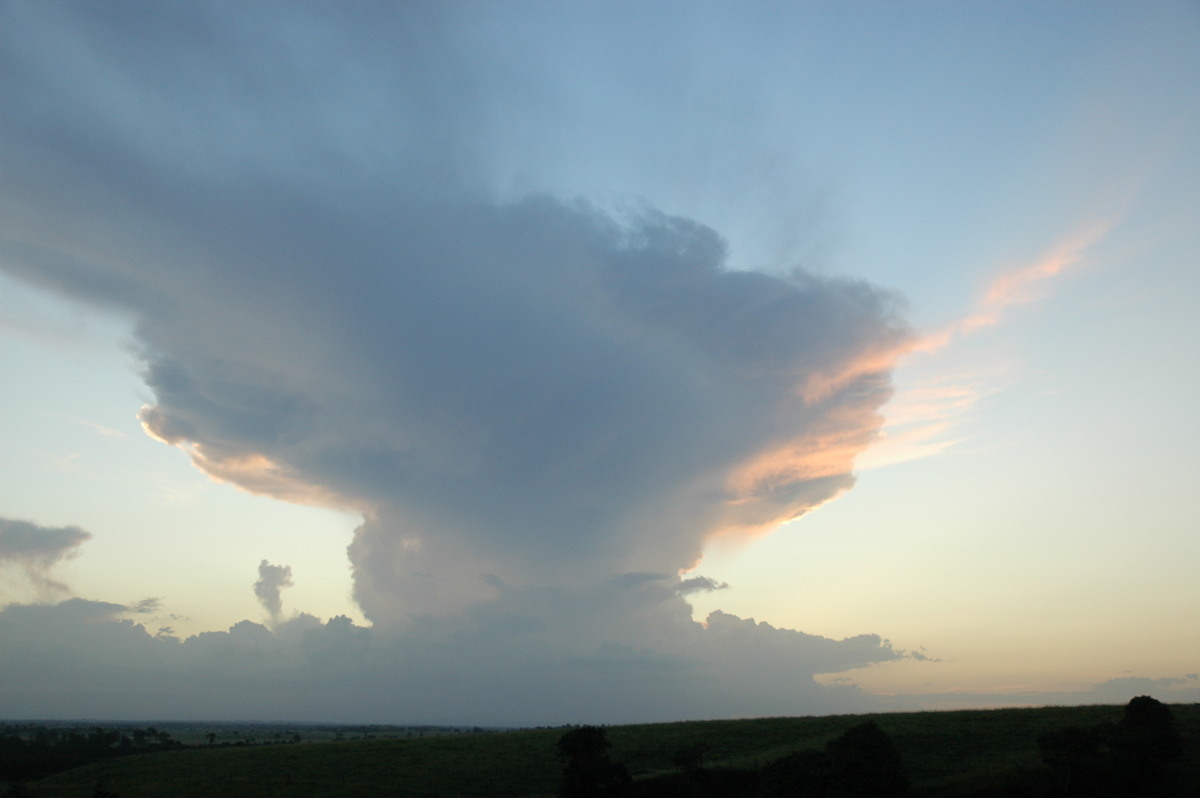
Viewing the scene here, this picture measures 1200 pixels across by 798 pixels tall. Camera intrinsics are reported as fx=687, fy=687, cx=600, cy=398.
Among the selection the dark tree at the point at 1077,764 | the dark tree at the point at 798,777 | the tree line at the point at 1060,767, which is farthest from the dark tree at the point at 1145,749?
the dark tree at the point at 798,777

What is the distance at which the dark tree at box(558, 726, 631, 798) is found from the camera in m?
70.6

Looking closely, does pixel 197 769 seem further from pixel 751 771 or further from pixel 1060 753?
pixel 1060 753

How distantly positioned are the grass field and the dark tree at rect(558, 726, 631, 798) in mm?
16196

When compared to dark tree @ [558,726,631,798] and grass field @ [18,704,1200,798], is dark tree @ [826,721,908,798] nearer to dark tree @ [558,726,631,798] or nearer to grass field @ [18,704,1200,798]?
grass field @ [18,704,1200,798]

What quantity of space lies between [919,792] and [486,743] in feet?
242

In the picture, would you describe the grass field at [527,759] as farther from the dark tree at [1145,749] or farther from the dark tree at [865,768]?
the dark tree at [865,768]

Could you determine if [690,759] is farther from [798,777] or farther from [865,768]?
[865,768]

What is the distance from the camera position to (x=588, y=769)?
2798 inches

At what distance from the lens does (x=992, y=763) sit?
74062 millimetres

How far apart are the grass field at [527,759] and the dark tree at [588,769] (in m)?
16.2

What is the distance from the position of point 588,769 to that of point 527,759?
3472 cm

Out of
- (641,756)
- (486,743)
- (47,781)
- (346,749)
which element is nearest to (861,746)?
(641,756)

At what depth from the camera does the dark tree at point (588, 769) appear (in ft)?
232

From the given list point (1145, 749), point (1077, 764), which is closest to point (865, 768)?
point (1077, 764)
